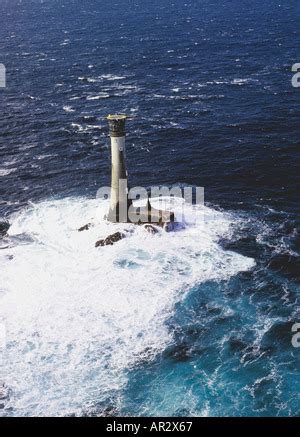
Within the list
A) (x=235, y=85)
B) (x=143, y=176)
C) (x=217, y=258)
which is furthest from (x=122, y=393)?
(x=235, y=85)

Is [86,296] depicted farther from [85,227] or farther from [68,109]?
[68,109]

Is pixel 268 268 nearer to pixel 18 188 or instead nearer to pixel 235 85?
pixel 18 188
